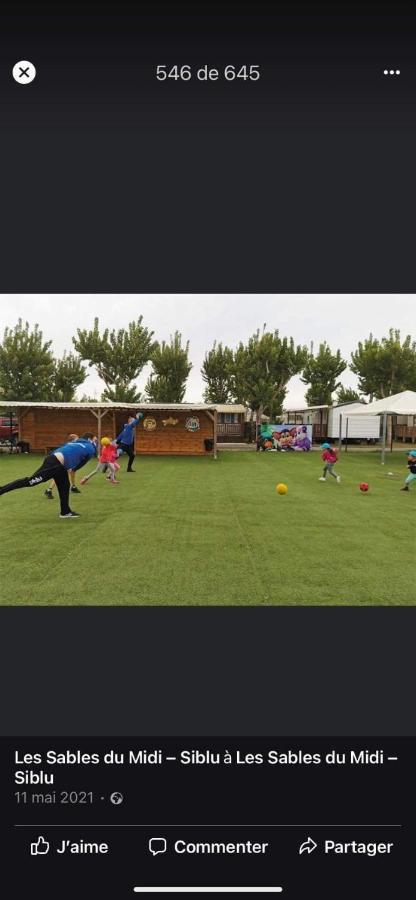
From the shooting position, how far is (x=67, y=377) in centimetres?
4150

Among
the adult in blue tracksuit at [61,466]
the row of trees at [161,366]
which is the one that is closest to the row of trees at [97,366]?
the row of trees at [161,366]

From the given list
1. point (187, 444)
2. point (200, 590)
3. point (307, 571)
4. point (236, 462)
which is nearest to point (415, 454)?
point (307, 571)

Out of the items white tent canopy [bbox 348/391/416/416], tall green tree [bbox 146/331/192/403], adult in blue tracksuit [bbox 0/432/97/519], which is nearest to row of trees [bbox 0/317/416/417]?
tall green tree [bbox 146/331/192/403]

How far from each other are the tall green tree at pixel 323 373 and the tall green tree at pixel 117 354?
19.9 meters

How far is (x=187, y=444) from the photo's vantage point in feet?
92.9

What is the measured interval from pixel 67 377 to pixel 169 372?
10.4 meters

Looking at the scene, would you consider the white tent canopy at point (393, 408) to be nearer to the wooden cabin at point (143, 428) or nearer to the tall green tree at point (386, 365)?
the wooden cabin at point (143, 428)

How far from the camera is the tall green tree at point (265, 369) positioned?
133 feet

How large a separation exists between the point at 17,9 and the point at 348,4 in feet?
4.19

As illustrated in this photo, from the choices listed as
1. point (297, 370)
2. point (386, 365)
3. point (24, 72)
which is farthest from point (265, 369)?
point (24, 72)

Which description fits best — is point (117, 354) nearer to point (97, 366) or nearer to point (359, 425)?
point (97, 366)

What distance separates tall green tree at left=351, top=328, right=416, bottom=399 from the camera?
144 feet
